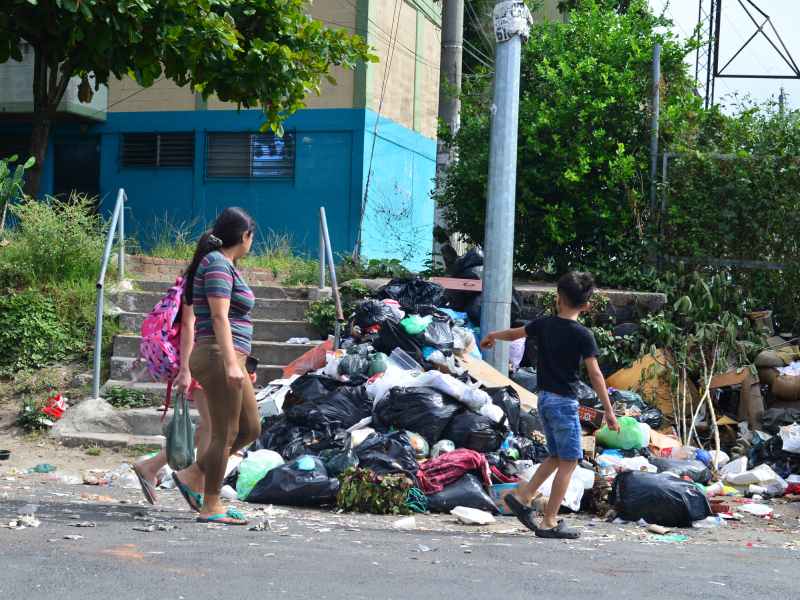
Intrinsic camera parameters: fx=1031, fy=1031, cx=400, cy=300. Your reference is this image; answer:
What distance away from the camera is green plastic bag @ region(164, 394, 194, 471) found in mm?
5380

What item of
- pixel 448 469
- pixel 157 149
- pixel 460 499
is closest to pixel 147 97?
pixel 157 149

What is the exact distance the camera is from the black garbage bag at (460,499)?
6578mm

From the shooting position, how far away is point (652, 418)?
8953 mm

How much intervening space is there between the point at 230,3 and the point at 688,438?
5.27 m

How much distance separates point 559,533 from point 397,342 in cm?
340

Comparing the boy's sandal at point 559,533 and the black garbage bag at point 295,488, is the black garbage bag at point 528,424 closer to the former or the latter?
the black garbage bag at point 295,488

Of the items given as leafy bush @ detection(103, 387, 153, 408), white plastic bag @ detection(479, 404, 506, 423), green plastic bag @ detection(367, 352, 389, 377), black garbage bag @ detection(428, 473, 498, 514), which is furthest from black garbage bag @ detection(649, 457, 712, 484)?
leafy bush @ detection(103, 387, 153, 408)

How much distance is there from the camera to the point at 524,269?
11.4m

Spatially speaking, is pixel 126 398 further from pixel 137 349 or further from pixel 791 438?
pixel 791 438

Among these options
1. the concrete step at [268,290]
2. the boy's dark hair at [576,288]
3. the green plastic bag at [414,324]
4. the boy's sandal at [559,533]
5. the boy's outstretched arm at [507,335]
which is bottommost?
the boy's sandal at [559,533]

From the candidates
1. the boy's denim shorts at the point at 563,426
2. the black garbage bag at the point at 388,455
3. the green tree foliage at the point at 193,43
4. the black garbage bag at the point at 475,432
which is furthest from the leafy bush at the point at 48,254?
the boy's denim shorts at the point at 563,426

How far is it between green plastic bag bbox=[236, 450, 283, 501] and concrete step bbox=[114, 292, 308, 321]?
349 cm

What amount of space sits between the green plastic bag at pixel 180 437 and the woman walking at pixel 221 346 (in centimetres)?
9

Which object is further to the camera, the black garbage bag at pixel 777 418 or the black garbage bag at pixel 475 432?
the black garbage bag at pixel 777 418
